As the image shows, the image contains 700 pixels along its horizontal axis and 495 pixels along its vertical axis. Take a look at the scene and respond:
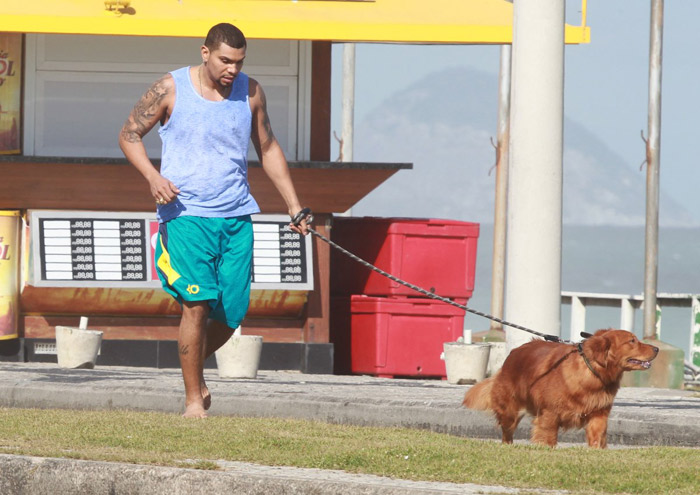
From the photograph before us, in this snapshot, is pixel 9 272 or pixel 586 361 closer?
pixel 586 361

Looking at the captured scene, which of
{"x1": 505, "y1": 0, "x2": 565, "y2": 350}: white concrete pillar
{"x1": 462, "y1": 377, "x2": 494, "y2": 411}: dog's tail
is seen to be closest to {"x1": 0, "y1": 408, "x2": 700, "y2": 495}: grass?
{"x1": 462, "y1": 377, "x2": 494, "y2": 411}: dog's tail

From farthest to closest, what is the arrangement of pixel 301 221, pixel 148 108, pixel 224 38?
pixel 301 221
pixel 148 108
pixel 224 38

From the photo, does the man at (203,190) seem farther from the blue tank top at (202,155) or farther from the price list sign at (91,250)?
the price list sign at (91,250)

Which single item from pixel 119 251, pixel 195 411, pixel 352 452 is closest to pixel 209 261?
pixel 195 411

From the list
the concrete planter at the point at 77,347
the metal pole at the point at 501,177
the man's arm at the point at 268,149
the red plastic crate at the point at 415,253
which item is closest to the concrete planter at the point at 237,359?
the concrete planter at the point at 77,347

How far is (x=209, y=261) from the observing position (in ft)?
27.4

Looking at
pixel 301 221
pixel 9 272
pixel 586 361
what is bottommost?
pixel 586 361

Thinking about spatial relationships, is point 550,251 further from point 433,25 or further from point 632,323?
point 632,323

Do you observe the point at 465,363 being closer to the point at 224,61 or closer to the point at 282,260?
the point at 282,260

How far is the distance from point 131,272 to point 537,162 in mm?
4780

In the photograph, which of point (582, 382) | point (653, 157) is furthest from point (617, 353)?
point (653, 157)

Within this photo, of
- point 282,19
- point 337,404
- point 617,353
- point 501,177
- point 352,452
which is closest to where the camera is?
point 352,452

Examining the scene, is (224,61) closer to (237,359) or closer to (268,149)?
(268,149)

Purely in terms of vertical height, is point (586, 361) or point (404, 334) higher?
point (586, 361)
